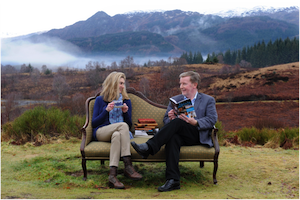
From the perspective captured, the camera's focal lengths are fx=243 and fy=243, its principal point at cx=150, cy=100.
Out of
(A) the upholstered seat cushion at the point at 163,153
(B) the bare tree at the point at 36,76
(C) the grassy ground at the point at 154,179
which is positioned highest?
(B) the bare tree at the point at 36,76

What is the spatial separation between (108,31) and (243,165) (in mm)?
205790

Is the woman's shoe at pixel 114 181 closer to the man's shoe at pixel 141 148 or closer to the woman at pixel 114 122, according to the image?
the woman at pixel 114 122

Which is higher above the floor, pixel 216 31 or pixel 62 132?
pixel 216 31

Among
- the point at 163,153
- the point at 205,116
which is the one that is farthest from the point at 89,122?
the point at 205,116

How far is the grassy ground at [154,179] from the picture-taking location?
9.08 feet

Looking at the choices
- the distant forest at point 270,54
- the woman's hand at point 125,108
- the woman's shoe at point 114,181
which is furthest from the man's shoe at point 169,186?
the distant forest at point 270,54

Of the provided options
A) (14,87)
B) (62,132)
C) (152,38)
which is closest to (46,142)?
(62,132)

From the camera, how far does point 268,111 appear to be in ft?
68.5

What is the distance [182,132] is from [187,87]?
26.0 inches

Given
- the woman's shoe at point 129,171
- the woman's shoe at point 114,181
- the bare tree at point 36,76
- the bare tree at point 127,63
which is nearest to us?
the woman's shoe at point 114,181

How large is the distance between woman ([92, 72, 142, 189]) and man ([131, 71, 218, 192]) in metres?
0.22

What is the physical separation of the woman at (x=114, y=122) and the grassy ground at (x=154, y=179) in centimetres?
34

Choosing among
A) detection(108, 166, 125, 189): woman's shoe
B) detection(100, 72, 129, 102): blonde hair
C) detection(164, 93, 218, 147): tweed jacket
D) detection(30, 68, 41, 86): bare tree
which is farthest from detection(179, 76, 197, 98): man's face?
detection(30, 68, 41, 86): bare tree

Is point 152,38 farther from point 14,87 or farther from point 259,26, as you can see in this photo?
point 14,87
